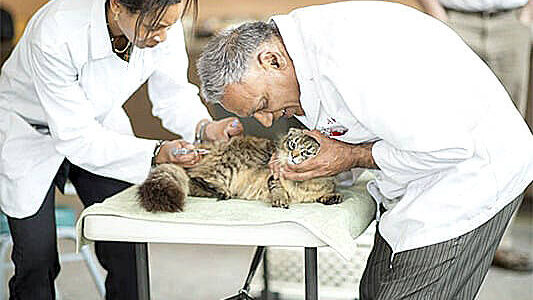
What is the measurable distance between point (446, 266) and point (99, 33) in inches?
40.8

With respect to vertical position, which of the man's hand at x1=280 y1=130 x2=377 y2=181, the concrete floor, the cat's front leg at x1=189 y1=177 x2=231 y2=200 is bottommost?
the concrete floor

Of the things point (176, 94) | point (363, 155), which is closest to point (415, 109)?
point (363, 155)

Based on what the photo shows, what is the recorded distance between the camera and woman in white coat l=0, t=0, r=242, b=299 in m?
1.97

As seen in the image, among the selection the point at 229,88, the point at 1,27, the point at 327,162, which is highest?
the point at 229,88

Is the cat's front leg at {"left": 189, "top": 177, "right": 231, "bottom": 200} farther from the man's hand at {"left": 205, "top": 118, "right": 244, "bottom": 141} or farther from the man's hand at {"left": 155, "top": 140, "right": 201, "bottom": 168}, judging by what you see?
the man's hand at {"left": 205, "top": 118, "right": 244, "bottom": 141}

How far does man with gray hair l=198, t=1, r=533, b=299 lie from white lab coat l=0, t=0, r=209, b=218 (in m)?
0.39

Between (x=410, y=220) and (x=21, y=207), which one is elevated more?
(x=410, y=220)

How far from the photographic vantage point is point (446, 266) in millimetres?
1743

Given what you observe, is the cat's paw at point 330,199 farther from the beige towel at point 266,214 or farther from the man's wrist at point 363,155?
the man's wrist at point 363,155

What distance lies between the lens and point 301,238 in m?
1.69

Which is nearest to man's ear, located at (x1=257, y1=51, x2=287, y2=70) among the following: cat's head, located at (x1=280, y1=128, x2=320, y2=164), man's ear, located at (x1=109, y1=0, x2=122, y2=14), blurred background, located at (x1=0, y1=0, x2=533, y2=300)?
cat's head, located at (x1=280, y1=128, x2=320, y2=164)

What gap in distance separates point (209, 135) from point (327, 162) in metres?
0.57

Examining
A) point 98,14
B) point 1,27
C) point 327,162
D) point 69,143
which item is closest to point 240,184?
point 327,162

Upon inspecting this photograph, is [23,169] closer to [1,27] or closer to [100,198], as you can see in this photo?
[100,198]
